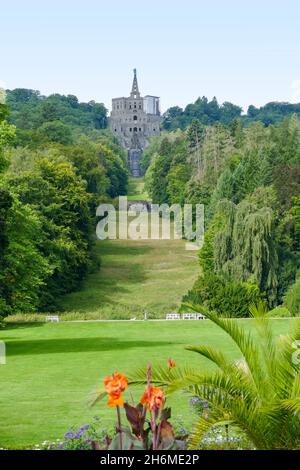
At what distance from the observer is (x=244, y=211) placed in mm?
50875

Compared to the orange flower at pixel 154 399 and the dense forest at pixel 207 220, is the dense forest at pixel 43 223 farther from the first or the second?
the orange flower at pixel 154 399

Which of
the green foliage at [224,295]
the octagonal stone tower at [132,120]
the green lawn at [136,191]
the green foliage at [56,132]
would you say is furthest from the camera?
the octagonal stone tower at [132,120]

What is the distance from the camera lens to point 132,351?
28219 mm

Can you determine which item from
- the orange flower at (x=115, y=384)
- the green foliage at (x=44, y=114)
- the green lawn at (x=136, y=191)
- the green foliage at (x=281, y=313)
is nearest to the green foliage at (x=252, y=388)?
the orange flower at (x=115, y=384)

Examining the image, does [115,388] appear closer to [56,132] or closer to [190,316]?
[190,316]

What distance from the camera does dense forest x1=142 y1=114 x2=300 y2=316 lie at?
47.9 meters

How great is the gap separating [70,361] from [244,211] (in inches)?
1033

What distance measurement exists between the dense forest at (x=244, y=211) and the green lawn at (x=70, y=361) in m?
4.64

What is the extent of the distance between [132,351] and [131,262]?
43747 mm

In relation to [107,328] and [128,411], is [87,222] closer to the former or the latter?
[107,328]

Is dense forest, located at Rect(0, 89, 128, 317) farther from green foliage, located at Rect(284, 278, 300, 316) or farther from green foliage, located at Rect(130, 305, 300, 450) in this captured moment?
green foliage, located at Rect(130, 305, 300, 450)

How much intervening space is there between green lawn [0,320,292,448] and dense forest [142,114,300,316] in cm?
464

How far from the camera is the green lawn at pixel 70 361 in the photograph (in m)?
16.4

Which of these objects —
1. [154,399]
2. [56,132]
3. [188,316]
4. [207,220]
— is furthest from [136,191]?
[154,399]
